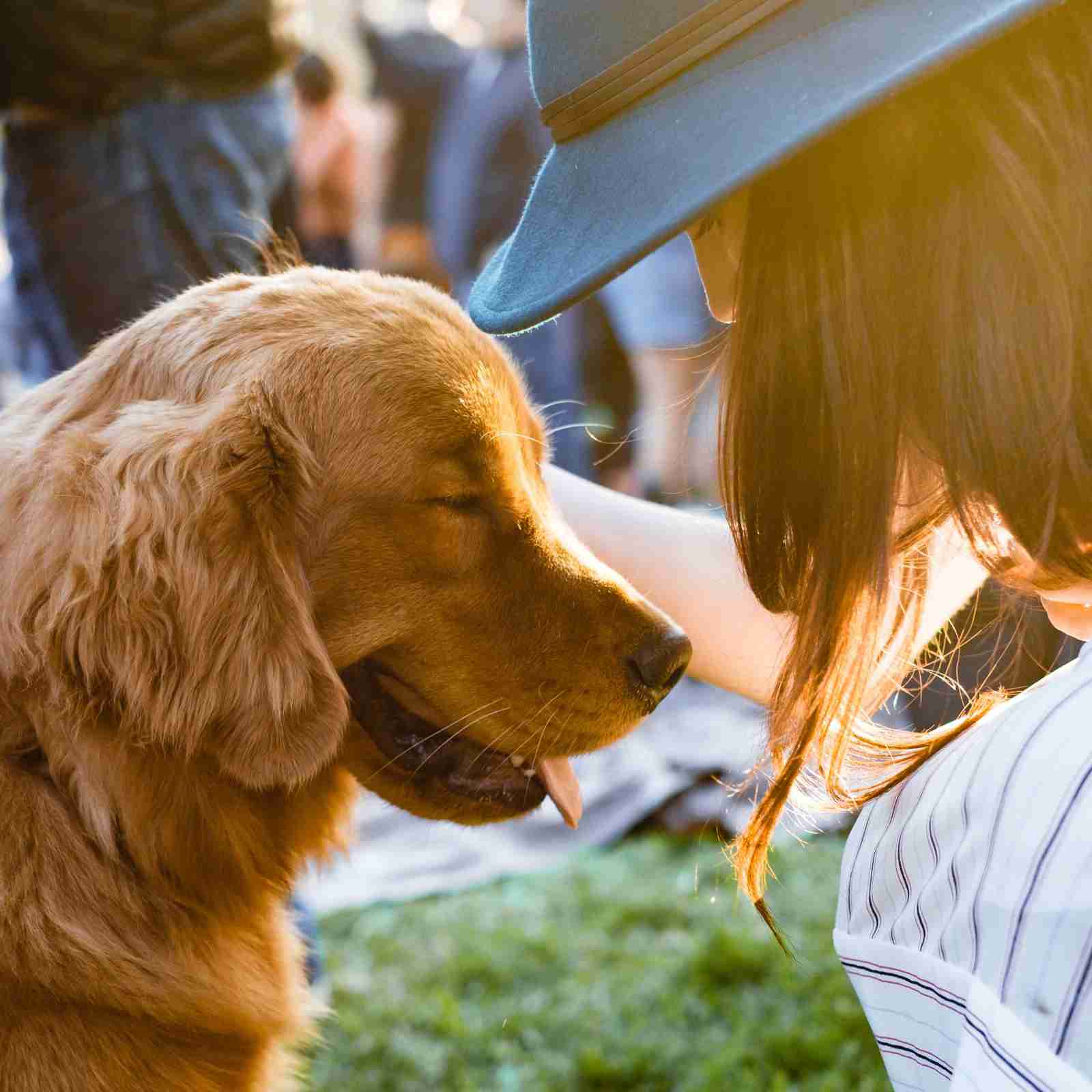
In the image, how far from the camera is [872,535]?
1419 millimetres

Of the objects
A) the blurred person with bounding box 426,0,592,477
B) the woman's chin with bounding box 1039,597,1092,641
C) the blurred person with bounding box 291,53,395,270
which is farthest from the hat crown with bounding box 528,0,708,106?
the blurred person with bounding box 426,0,592,477

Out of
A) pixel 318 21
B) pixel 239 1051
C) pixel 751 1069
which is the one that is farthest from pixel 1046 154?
pixel 318 21

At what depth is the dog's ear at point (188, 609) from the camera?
172 centimetres

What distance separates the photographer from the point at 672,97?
1234 millimetres

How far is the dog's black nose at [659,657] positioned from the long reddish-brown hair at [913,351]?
50cm

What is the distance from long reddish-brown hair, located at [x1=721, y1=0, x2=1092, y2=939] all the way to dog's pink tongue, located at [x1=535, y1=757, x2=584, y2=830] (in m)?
0.67

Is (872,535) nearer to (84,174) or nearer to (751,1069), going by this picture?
(751,1069)

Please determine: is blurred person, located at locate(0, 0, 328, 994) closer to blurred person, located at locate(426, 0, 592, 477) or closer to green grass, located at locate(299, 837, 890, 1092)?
green grass, located at locate(299, 837, 890, 1092)

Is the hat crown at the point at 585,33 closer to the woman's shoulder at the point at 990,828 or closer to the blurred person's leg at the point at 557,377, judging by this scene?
the woman's shoulder at the point at 990,828

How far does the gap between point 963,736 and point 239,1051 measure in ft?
4.14

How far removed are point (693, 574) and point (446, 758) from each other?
0.59m

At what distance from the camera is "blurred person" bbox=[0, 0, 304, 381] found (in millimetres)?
3082

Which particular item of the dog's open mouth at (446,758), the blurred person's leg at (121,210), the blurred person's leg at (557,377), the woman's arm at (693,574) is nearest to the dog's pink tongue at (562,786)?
the dog's open mouth at (446,758)

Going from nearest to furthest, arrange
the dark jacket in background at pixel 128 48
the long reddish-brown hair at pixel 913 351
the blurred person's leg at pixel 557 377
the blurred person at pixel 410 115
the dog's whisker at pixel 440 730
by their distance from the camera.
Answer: the long reddish-brown hair at pixel 913 351 → the dog's whisker at pixel 440 730 → the dark jacket in background at pixel 128 48 → the blurred person's leg at pixel 557 377 → the blurred person at pixel 410 115
